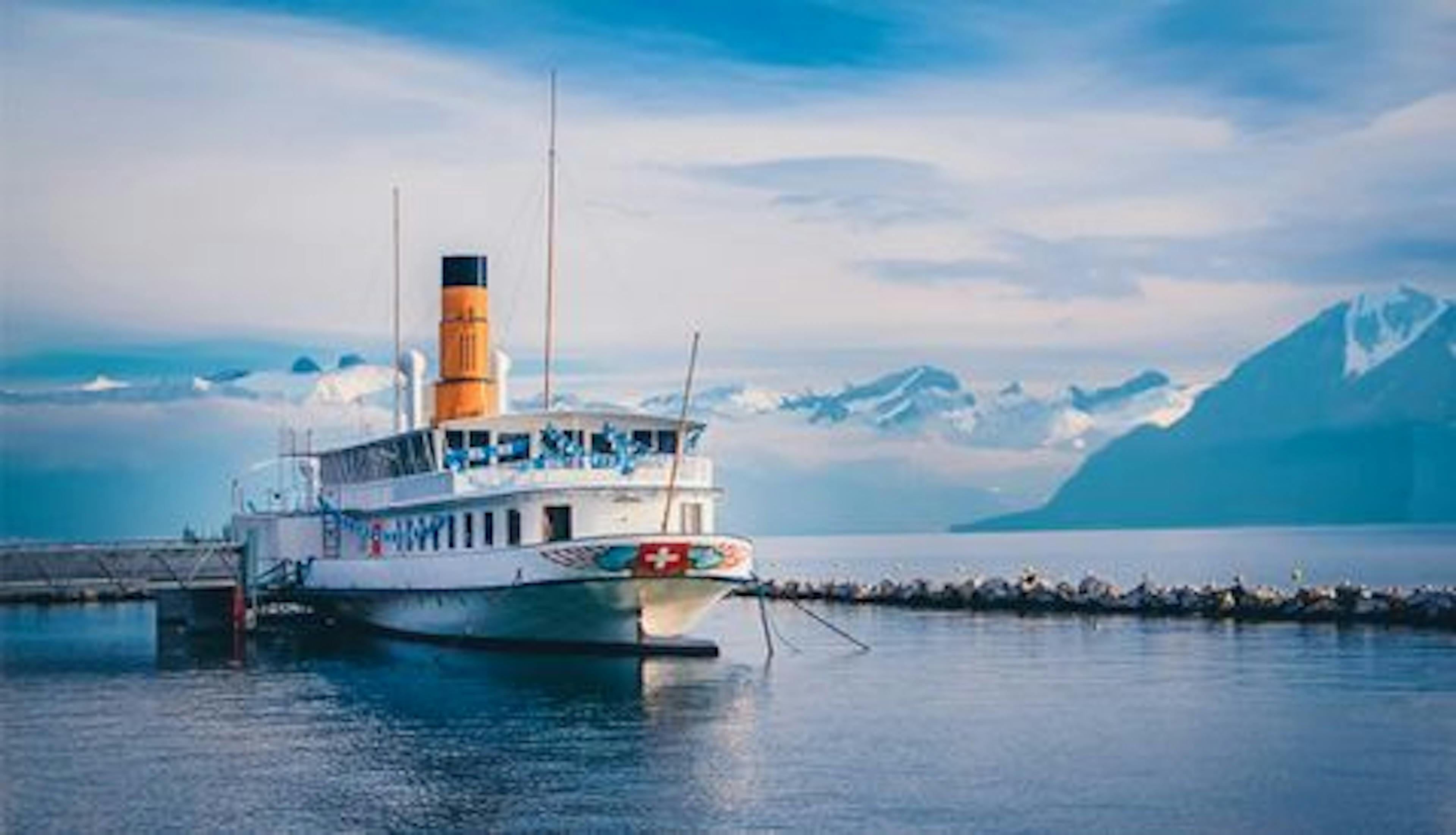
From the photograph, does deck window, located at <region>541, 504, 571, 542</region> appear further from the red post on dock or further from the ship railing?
the red post on dock

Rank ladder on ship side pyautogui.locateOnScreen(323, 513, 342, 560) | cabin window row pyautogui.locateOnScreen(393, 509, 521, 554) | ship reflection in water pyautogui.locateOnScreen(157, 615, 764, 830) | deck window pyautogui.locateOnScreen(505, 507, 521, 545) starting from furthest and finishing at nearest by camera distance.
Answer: ladder on ship side pyautogui.locateOnScreen(323, 513, 342, 560) → cabin window row pyautogui.locateOnScreen(393, 509, 521, 554) → deck window pyautogui.locateOnScreen(505, 507, 521, 545) → ship reflection in water pyautogui.locateOnScreen(157, 615, 764, 830)

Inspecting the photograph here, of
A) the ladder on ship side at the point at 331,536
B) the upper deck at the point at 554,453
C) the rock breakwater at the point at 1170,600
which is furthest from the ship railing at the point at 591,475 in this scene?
the ladder on ship side at the point at 331,536

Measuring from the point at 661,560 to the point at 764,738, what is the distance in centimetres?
1251

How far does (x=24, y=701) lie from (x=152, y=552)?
21.0 meters

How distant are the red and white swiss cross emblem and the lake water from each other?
98.1 inches

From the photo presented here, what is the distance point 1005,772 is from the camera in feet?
105

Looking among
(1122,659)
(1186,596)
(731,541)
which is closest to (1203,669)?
(1122,659)

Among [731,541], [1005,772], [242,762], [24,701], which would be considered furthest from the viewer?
[731,541]

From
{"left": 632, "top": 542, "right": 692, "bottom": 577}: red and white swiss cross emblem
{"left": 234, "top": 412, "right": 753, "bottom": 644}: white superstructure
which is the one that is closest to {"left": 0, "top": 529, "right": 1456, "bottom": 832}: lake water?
{"left": 234, "top": 412, "right": 753, "bottom": 644}: white superstructure

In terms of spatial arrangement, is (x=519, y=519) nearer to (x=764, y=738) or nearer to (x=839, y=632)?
(x=839, y=632)

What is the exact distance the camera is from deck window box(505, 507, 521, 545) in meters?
51.6

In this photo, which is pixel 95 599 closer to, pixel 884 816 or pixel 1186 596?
pixel 1186 596

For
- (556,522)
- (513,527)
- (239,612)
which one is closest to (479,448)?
(513,527)

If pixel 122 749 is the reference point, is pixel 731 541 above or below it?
above
